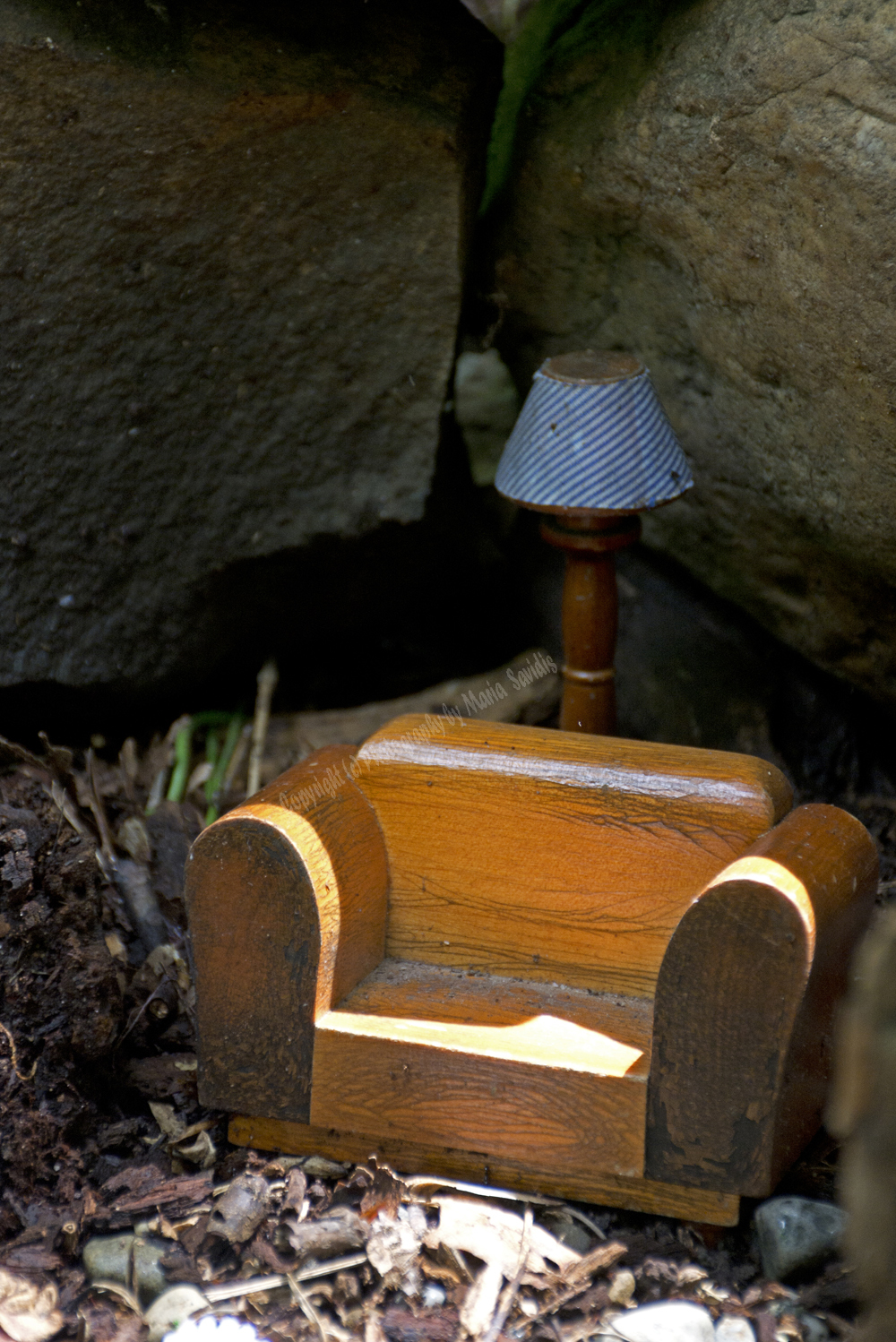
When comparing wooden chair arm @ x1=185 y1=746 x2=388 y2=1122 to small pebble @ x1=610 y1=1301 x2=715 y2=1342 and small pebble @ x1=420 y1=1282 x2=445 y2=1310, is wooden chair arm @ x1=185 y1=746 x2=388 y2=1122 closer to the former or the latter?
small pebble @ x1=420 y1=1282 x2=445 y2=1310

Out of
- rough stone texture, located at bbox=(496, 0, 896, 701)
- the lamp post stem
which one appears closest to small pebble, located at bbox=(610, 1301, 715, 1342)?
the lamp post stem

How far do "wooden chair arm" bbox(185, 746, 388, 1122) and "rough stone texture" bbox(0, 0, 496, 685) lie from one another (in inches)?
32.2

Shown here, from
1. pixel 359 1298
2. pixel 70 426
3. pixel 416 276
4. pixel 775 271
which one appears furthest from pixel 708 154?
pixel 359 1298

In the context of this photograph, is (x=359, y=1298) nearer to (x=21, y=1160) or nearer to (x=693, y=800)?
(x=21, y=1160)

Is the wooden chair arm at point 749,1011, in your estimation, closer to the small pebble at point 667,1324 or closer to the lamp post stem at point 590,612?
the small pebble at point 667,1324

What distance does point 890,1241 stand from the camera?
3.69ft

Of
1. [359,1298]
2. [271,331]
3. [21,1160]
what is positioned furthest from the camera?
[271,331]

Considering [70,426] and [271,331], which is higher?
[271,331]

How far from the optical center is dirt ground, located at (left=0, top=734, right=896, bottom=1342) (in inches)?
59.8

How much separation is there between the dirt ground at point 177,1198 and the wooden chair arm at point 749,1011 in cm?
13

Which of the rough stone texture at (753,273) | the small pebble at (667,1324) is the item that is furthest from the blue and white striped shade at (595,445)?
the small pebble at (667,1324)

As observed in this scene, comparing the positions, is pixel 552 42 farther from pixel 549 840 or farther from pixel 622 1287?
pixel 622 1287

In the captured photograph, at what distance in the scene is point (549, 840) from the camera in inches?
73.5

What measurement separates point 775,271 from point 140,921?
1603 millimetres
